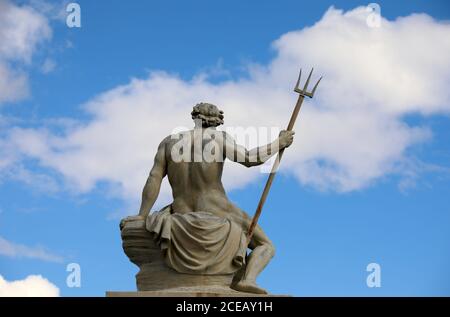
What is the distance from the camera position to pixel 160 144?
12.8 m

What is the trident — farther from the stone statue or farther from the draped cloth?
the draped cloth

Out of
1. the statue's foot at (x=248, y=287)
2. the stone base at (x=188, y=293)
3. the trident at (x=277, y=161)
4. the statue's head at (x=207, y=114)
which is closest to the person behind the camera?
the stone base at (x=188, y=293)

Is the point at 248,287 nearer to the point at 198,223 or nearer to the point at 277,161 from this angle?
the point at 198,223

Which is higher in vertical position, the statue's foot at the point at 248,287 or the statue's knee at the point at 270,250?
the statue's knee at the point at 270,250

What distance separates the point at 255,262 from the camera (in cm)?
1223

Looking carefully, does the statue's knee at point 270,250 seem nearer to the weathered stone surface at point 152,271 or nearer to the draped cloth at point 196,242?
the draped cloth at point 196,242

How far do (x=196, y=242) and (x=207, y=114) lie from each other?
1985 mm

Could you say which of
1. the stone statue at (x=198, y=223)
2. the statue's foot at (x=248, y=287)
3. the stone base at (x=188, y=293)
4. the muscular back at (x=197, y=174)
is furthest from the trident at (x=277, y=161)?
the stone base at (x=188, y=293)

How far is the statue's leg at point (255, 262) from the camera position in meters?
11.9

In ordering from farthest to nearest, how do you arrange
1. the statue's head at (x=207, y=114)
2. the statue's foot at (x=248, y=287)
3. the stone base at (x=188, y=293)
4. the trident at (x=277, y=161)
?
the statue's head at (x=207, y=114) → the trident at (x=277, y=161) → the statue's foot at (x=248, y=287) → the stone base at (x=188, y=293)

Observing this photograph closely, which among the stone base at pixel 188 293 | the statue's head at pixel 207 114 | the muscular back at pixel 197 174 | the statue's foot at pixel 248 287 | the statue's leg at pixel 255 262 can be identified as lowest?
the stone base at pixel 188 293

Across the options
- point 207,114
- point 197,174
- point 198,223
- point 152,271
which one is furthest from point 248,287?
point 207,114
